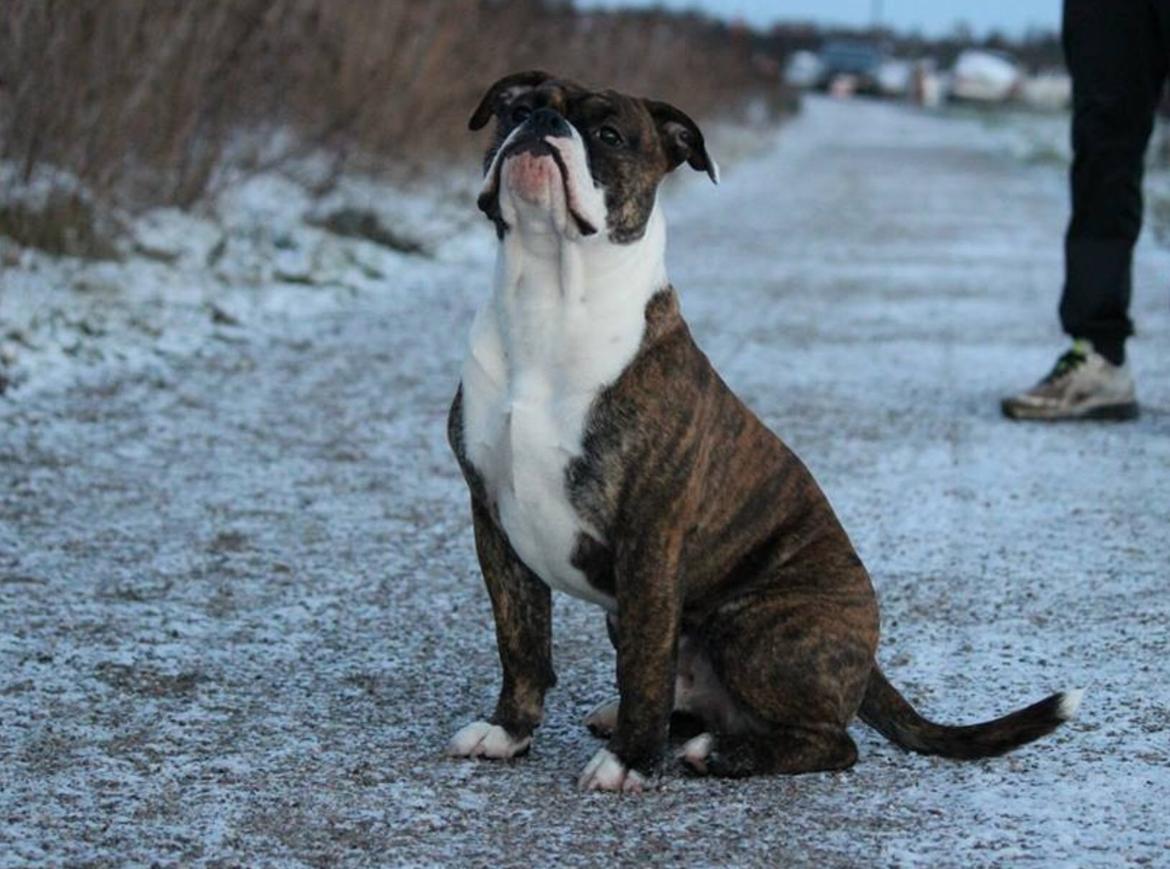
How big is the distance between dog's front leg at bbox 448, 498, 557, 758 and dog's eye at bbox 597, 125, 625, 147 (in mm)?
696

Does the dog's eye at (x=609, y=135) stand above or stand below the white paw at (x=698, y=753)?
above

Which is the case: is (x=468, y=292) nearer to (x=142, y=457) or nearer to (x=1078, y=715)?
(x=142, y=457)

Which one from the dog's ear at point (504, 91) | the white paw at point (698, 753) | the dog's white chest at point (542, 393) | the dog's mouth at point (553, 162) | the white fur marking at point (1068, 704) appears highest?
the dog's ear at point (504, 91)

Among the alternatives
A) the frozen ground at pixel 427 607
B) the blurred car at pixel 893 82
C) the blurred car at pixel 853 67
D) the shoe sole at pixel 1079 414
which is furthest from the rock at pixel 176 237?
the blurred car at pixel 853 67

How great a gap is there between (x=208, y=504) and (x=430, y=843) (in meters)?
2.50

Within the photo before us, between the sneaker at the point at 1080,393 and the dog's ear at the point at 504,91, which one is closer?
the dog's ear at the point at 504,91

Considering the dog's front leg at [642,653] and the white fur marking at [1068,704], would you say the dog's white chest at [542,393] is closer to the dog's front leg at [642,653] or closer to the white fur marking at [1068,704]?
the dog's front leg at [642,653]

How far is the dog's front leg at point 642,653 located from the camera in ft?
10.7

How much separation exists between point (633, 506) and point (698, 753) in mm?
455

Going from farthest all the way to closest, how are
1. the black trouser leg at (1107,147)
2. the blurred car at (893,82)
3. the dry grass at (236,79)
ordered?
1. the blurred car at (893,82)
2. the dry grass at (236,79)
3. the black trouser leg at (1107,147)

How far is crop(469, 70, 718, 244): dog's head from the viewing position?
126 inches

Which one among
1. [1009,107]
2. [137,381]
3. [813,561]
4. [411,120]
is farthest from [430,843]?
[1009,107]

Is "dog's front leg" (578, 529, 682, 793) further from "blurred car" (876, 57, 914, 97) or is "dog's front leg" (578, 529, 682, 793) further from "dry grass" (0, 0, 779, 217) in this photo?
"blurred car" (876, 57, 914, 97)

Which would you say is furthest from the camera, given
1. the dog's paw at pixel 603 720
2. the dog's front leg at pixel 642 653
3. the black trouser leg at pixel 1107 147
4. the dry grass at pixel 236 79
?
the dry grass at pixel 236 79
